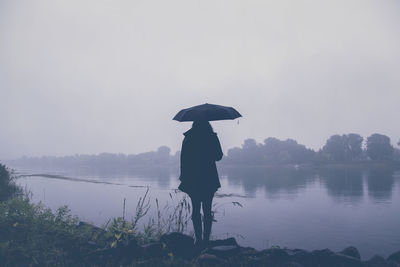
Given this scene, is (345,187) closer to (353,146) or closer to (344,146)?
(344,146)

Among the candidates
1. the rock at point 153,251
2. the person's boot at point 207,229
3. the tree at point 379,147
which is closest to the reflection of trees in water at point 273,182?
the person's boot at point 207,229

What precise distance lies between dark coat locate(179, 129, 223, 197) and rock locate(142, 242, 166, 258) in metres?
1.49

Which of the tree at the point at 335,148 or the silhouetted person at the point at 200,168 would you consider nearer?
the silhouetted person at the point at 200,168

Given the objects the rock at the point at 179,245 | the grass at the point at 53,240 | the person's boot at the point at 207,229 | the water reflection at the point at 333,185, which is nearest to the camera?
the grass at the point at 53,240

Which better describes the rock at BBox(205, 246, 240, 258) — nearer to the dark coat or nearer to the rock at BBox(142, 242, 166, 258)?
the rock at BBox(142, 242, 166, 258)

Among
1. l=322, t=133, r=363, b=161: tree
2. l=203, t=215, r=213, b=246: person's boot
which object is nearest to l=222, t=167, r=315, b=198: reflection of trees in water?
l=203, t=215, r=213, b=246: person's boot

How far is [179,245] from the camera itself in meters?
6.94

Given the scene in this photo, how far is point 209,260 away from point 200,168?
223 cm

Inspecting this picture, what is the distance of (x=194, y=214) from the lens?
742 cm

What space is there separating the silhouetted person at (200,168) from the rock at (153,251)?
3.73ft

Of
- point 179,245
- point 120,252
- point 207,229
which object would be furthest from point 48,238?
point 207,229

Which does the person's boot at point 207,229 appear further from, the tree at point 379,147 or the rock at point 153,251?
the tree at point 379,147

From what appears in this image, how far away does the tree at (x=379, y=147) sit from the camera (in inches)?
4294

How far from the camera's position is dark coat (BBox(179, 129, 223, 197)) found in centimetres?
736
